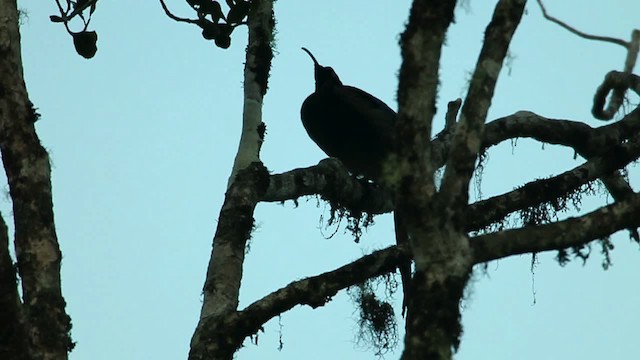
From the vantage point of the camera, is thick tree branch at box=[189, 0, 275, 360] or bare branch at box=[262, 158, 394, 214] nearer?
thick tree branch at box=[189, 0, 275, 360]

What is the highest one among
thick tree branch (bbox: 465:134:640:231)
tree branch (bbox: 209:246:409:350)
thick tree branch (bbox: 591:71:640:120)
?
thick tree branch (bbox: 465:134:640:231)

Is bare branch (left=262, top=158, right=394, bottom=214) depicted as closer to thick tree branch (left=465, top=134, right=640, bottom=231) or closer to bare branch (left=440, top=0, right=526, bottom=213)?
thick tree branch (left=465, top=134, right=640, bottom=231)

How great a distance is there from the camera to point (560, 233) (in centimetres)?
293

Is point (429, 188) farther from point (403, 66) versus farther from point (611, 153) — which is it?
point (611, 153)

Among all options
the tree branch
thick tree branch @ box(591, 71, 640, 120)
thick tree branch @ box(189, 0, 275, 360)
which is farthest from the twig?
thick tree branch @ box(591, 71, 640, 120)

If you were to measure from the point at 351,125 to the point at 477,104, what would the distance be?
14.0ft

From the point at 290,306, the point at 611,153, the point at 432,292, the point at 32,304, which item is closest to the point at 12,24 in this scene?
the point at 32,304

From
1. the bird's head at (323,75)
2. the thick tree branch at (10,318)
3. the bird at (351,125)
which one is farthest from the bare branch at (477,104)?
the bird's head at (323,75)

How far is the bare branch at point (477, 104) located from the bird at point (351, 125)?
370 centimetres

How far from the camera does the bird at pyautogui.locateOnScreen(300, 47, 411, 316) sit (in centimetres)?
701

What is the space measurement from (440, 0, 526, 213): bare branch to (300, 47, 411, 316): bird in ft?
12.1

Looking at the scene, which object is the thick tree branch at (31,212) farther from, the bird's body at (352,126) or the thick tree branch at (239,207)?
the bird's body at (352,126)

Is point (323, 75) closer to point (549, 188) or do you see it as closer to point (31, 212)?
point (549, 188)

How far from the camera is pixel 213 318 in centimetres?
390
